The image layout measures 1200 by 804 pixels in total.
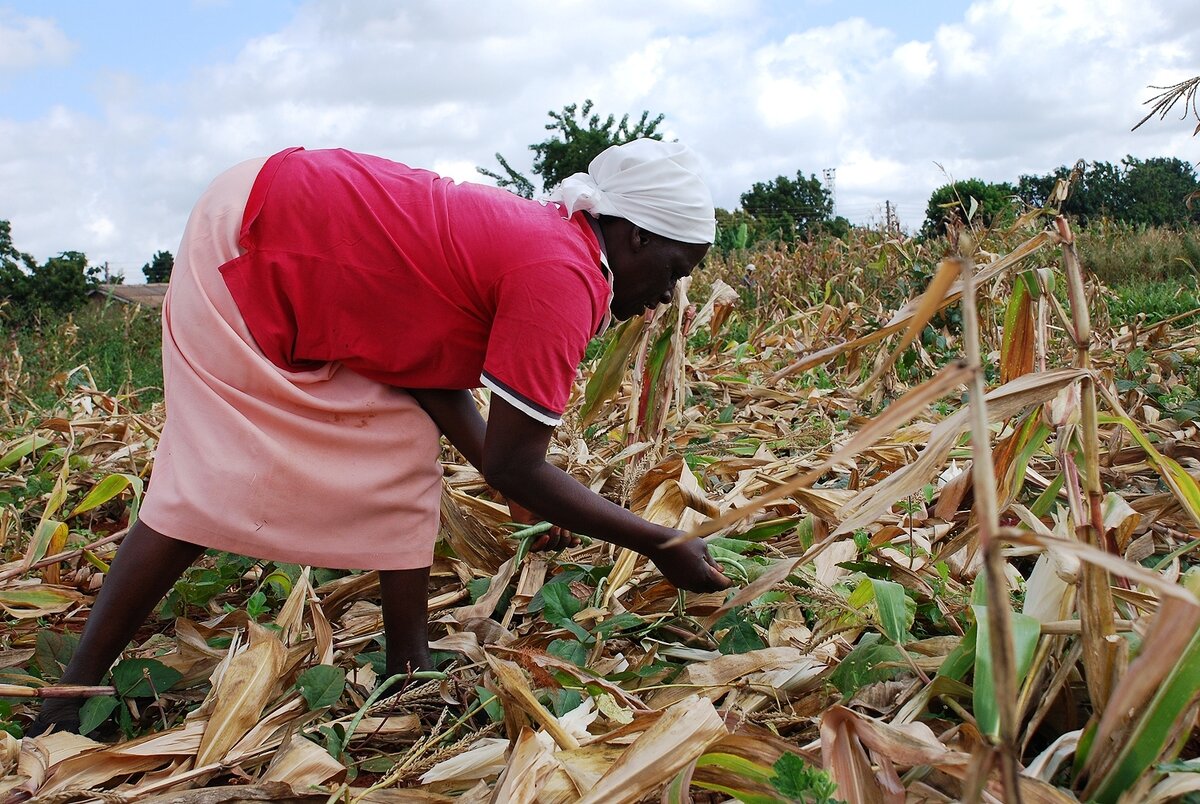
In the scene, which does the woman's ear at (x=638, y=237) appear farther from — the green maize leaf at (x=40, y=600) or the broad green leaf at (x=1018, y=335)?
the green maize leaf at (x=40, y=600)

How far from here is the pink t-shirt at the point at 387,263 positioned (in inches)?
62.8

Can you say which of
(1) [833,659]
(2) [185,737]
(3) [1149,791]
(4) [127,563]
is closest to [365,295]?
(4) [127,563]

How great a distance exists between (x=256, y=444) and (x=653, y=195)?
2.59ft

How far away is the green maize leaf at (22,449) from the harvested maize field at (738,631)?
0.02 meters

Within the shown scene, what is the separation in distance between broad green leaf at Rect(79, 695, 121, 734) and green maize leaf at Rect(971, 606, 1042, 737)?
51.5 inches

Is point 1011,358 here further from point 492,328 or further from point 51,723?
point 51,723

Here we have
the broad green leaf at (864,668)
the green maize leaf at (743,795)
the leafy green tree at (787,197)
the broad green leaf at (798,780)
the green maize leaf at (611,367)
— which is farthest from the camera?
the leafy green tree at (787,197)

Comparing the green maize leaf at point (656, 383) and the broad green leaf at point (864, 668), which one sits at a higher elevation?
the green maize leaf at point (656, 383)

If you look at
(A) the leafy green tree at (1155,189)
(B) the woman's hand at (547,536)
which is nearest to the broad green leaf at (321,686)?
(B) the woman's hand at (547,536)

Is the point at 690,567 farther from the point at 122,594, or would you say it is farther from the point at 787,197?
the point at 787,197

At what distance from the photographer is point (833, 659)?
4.82 ft

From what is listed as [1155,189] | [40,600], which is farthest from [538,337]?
[1155,189]

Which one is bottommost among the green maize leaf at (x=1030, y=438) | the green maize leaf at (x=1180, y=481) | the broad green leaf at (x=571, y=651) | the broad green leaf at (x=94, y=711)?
the broad green leaf at (x=94, y=711)

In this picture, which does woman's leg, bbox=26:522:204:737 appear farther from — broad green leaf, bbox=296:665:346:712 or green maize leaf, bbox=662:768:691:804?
green maize leaf, bbox=662:768:691:804
